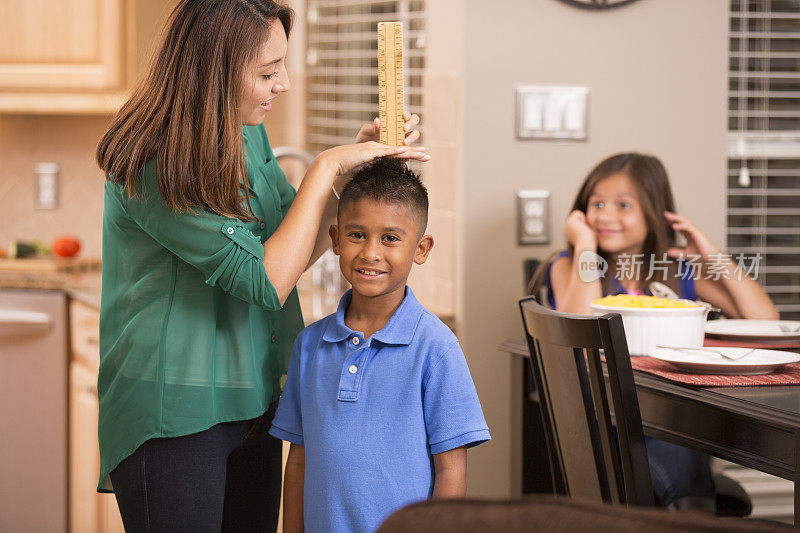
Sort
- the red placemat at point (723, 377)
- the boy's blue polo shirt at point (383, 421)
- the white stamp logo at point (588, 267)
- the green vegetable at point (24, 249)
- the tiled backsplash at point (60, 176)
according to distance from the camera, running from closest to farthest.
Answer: the boy's blue polo shirt at point (383, 421), the red placemat at point (723, 377), the white stamp logo at point (588, 267), the green vegetable at point (24, 249), the tiled backsplash at point (60, 176)

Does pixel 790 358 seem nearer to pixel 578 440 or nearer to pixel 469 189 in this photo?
pixel 578 440

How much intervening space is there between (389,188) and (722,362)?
71cm

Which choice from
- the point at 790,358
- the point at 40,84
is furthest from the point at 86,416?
the point at 790,358

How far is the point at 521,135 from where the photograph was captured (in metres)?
2.52

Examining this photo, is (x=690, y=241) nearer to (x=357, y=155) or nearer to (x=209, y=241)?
(x=357, y=155)

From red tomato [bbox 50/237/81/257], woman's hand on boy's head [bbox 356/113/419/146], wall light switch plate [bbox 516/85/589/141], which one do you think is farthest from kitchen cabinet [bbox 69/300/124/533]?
woman's hand on boy's head [bbox 356/113/419/146]

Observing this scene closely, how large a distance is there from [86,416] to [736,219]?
220 cm

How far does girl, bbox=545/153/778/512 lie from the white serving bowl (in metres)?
0.44

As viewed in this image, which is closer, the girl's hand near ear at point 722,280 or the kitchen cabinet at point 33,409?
the girl's hand near ear at point 722,280

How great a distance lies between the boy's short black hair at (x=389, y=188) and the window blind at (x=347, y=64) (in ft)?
4.86

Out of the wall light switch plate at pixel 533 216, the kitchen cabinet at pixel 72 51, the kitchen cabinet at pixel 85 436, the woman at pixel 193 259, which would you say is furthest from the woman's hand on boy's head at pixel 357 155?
the kitchen cabinet at pixel 72 51

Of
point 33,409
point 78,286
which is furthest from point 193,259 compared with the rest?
point 33,409

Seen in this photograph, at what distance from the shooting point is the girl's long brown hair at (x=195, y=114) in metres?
1.29

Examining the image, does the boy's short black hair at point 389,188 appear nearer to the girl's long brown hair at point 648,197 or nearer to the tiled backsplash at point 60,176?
the girl's long brown hair at point 648,197
